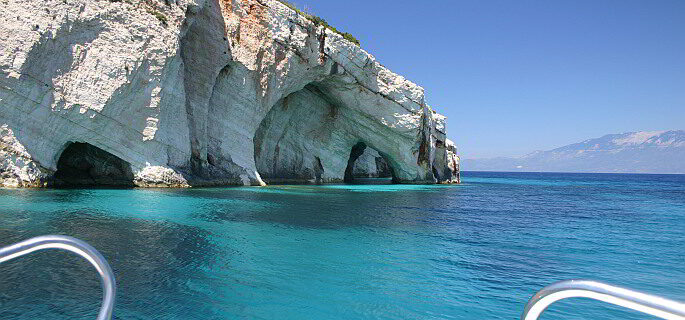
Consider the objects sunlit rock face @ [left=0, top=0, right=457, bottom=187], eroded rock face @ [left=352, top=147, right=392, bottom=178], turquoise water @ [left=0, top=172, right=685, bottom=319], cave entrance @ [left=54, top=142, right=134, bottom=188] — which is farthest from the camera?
eroded rock face @ [left=352, top=147, right=392, bottom=178]

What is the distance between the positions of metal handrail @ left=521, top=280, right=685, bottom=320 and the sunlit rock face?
76.3ft

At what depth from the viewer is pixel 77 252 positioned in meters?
2.41

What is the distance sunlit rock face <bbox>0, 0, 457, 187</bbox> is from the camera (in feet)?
67.3

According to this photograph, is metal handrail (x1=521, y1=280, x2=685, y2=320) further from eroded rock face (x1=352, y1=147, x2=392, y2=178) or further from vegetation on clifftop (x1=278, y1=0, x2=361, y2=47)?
eroded rock face (x1=352, y1=147, x2=392, y2=178)

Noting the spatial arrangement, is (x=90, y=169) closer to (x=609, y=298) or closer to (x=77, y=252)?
(x=77, y=252)

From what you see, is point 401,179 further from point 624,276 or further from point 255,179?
point 624,276

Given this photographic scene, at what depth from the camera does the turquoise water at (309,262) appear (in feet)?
21.9

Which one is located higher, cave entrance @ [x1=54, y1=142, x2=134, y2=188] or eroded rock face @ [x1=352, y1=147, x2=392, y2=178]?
eroded rock face @ [x1=352, y1=147, x2=392, y2=178]

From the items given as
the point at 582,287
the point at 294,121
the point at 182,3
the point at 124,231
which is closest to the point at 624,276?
the point at 582,287

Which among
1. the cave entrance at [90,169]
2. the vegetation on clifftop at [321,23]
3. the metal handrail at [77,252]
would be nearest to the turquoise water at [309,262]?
the metal handrail at [77,252]

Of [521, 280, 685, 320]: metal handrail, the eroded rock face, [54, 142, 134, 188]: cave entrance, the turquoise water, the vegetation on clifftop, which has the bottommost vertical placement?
the turquoise water

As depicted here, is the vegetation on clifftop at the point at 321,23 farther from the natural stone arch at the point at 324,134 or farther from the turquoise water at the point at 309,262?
the turquoise water at the point at 309,262

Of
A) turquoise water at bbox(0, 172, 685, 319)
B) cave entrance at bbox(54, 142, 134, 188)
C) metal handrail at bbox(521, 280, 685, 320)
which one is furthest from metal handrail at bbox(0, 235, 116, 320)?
cave entrance at bbox(54, 142, 134, 188)

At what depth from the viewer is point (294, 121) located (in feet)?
135
